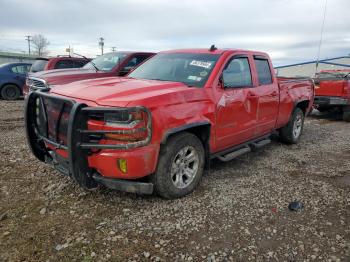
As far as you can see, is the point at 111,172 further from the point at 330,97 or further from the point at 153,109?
the point at 330,97

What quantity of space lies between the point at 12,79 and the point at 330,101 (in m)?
12.1

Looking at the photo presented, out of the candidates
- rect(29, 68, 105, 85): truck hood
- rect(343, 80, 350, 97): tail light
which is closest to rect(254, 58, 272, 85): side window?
rect(29, 68, 105, 85): truck hood

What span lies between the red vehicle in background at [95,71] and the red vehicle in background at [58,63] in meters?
2.08

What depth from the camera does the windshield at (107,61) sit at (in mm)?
8516

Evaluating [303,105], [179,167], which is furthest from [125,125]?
[303,105]

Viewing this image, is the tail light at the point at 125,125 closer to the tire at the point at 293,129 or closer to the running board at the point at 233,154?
the running board at the point at 233,154

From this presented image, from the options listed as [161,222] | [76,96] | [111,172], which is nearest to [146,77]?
[76,96]

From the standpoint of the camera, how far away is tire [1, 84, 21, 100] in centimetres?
A: 1288

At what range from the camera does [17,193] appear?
13.0ft

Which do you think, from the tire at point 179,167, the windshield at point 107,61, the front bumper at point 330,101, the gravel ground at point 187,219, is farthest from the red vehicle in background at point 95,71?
the front bumper at point 330,101

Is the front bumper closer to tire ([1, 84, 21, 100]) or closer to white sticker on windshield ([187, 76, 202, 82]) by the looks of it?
white sticker on windshield ([187, 76, 202, 82])

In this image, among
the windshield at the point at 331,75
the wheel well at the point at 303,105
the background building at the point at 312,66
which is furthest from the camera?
the background building at the point at 312,66

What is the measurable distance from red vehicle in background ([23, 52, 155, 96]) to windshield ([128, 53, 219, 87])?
8.64 ft

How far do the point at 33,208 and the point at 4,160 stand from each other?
193cm
